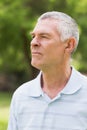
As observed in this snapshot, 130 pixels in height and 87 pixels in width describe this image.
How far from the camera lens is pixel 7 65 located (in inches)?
1209

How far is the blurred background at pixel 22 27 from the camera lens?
2289cm

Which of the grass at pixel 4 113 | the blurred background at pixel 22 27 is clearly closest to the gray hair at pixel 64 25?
the grass at pixel 4 113

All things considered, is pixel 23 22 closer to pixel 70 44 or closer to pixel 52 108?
pixel 70 44

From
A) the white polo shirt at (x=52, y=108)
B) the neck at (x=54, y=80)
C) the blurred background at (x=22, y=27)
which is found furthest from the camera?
the blurred background at (x=22, y=27)

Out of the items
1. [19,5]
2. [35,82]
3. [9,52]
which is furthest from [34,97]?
[9,52]

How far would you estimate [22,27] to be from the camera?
943 inches

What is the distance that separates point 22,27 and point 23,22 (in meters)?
0.38

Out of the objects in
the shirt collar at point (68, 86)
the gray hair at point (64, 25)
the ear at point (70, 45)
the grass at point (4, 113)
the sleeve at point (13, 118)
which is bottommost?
the grass at point (4, 113)

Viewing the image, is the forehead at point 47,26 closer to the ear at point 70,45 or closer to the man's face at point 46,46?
the man's face at point 46,46

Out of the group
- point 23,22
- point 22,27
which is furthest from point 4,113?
point 22,27

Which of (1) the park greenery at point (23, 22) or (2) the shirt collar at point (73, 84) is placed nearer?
(2) the shirt collar at point (73, 84)

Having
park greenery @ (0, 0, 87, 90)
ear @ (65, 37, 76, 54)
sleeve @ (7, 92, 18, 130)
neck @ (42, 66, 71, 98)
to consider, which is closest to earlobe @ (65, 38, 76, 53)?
ear @ (65, 37, 76, 54)

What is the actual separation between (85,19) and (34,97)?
22.8 meters

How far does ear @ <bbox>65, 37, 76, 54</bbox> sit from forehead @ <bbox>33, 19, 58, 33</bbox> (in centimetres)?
10
